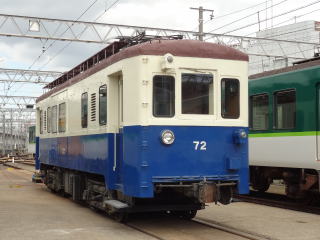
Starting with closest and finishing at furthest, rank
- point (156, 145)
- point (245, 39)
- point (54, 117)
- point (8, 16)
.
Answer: point (156, 145), point (54, 117), point (8, 16), point (245, 39)

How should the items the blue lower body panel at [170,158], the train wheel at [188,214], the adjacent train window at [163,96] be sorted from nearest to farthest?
1. the blue lower body panel at [170,158]
2. the adjacent train window at [163,96]
3. the train wheel at [188,214]

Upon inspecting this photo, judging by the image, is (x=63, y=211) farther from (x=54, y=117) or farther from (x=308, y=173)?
(x=308, y=173)

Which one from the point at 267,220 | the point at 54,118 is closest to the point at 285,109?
the point at 267,220

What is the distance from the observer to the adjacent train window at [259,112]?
14203 mm

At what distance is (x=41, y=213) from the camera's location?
41.4 feet

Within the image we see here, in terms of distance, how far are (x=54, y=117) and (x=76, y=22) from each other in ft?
34.2

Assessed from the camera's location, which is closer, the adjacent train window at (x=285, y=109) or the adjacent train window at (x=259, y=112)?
the adjacent train window at (x=285, y=109)

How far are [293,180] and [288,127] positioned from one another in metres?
1.44

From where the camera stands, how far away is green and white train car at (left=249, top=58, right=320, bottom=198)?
12336 mm

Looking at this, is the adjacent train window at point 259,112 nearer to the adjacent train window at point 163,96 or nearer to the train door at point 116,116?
the train door at point 116,116

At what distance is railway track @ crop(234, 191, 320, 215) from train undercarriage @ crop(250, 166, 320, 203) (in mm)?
233

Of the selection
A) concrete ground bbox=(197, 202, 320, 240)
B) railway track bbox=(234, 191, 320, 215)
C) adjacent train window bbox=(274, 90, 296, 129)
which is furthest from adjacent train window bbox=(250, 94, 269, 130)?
concrete ground bbox=(197, 202, 320, 240)

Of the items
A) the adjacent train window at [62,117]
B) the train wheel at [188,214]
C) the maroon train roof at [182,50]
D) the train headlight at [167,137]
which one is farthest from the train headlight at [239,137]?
the adjacent train window at [62,117]

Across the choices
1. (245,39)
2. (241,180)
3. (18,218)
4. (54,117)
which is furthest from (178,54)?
(245,39)
